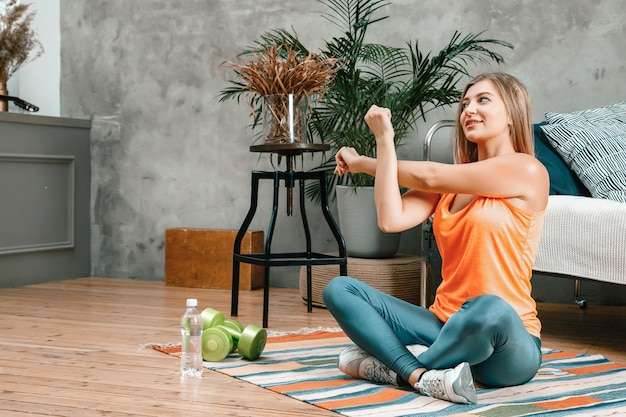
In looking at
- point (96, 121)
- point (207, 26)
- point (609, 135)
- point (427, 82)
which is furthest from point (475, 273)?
point (96, 121)

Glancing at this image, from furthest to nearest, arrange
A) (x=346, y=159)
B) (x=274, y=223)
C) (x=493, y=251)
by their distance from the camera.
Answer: (x=274, y=223), (x=346, y=159), (x=493, y=251)

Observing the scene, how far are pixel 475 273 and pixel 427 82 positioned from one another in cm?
184

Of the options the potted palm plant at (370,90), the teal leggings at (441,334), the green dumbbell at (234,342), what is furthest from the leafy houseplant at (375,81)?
the teal leggings at (441,334)

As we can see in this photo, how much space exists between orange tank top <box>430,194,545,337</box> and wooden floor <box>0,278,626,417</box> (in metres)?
0.52

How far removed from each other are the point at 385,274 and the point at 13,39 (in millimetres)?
2388

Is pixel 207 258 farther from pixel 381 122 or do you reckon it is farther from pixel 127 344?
pixel 381 122

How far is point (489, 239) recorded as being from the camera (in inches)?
89.2

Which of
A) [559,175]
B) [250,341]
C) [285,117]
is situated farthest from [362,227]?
[250,341]

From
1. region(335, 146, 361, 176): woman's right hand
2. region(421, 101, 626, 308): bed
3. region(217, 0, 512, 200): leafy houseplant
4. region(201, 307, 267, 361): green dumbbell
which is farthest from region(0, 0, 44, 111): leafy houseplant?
region(335, 146, 361, 176): woman's right hand

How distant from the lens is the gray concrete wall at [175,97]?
4.31 m

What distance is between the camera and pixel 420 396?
2.21 m

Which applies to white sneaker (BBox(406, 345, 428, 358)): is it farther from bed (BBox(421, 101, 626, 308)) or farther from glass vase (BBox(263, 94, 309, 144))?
glass vase (BBox(263, 94, 309, 144))

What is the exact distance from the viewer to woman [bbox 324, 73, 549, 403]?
86.0 inches

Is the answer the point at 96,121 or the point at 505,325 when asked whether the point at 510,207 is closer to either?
the point at 505,325
